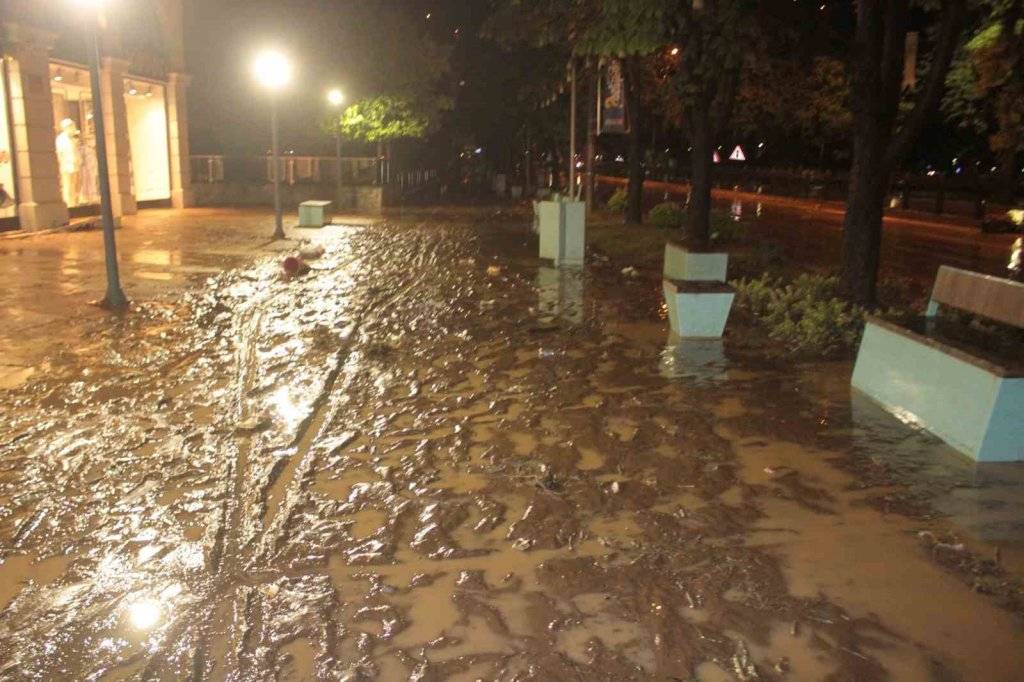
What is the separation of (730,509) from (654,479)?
0.64 meters

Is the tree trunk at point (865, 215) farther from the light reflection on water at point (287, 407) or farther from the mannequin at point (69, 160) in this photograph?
the mannequin at point (69, 160)

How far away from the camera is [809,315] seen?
10289 mm

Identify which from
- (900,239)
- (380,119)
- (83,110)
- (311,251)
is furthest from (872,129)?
(380,119)

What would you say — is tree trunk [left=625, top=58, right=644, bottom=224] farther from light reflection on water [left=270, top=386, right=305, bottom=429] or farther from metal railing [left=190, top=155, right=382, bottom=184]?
light reflection on water [left=270, top=386, right=305, bottom=429]

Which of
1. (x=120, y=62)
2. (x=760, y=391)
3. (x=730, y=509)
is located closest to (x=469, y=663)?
(x=730, y=509)

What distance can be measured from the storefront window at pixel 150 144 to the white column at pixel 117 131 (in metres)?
3.52

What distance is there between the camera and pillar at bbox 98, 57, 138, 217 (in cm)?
2488

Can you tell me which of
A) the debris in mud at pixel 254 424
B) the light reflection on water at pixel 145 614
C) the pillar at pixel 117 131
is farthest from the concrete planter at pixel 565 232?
the pillar at pixel 117 131

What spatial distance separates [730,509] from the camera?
554 cm

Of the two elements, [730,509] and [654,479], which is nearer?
[730,509]

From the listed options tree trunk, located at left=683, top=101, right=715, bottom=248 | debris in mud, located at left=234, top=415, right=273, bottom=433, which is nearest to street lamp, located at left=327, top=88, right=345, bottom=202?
tree trunk, located at left=683, top=101, right=715, bottom=248

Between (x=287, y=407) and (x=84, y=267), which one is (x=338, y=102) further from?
(x=287, y=407)

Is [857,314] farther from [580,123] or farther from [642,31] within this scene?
[580,123]

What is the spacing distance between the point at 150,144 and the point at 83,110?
389cm
